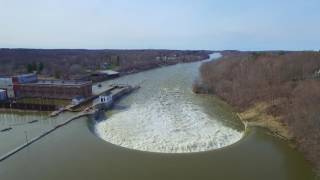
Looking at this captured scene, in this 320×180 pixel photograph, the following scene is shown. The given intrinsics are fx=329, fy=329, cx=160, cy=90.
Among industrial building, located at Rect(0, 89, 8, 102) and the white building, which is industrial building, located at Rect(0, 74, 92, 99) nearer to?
the white building

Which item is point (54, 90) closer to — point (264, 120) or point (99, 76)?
point (99, 76)

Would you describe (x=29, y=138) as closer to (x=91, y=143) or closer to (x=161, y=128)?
(x=91, y=143)

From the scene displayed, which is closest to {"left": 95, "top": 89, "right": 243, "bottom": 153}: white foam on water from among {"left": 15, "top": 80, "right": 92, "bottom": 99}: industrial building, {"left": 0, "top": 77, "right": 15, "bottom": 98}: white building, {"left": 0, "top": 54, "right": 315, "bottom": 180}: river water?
{"left": 0, "top": 54, "right": 315, "bottom": 180}: river water

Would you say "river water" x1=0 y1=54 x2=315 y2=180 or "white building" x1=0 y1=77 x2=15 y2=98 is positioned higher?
"white building" x1=0 y1=77 x2=15 y2=98

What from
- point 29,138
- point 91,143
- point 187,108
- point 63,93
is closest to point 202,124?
point 187,108

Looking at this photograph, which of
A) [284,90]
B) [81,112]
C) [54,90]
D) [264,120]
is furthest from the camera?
[54,90]

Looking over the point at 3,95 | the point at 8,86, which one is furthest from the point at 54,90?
the point at 8,86
